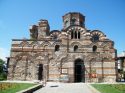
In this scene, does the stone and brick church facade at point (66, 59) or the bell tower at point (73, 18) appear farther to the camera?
the bell tower at point (73, 18)

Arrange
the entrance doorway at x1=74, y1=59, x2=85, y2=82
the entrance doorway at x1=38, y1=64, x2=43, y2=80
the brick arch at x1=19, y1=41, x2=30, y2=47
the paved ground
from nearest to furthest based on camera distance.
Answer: the paved ground → the entrance doorway at x1=74, y1=59, x2=85, y2=82 → the entrance doorway at x1=38, y1=64, x2=43, y2=80 → the brick arch at x1=19, y1=41, x2=30, y2=47

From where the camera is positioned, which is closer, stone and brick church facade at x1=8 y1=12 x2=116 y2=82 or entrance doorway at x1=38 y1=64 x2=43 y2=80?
stone and brick church facade at x1=8 y1=12 x2=116 y2=82

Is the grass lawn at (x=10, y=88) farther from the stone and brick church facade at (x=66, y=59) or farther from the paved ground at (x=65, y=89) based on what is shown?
the stone and brick church facade at (x=66, y=59)

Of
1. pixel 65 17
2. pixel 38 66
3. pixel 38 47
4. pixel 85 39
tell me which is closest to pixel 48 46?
pixel 38 47

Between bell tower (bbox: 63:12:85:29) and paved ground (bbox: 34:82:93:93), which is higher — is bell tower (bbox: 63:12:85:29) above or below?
above

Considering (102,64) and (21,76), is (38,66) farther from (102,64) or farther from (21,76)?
(102,64)

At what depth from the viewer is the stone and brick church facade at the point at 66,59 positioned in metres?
31.6

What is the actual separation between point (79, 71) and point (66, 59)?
3.01 m

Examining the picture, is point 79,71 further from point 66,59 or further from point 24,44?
point 24,44

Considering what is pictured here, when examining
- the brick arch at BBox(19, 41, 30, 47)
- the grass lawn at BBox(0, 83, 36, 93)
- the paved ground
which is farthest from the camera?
the brick arch at BBox(19, 41, 30, 47)

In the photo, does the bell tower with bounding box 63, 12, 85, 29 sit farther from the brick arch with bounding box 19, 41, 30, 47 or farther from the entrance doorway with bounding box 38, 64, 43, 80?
the entrance doorway with bounding box 38, 64, 43, 80

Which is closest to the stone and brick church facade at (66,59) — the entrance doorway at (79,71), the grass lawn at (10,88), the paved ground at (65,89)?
the entrance doorway at (79,71)

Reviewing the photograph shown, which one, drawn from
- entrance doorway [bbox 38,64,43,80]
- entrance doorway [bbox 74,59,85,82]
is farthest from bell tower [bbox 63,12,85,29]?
entrance doorway [bbox 38,64,43,80]

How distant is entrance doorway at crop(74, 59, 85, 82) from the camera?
104 ft
